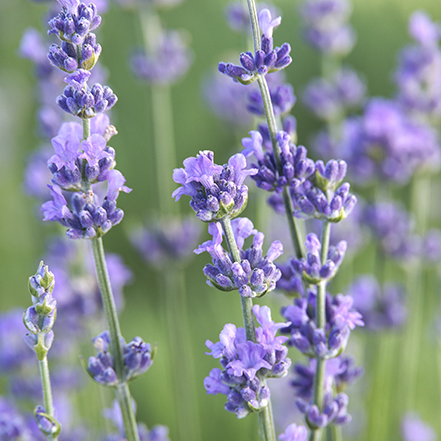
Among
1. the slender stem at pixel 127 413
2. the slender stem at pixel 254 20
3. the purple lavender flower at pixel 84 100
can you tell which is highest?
the slender stem at pixel 254 20

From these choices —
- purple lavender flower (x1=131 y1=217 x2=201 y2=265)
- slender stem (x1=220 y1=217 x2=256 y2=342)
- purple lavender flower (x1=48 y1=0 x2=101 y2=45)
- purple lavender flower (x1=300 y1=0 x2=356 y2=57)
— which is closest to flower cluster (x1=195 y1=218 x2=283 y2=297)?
slender stem (x1=220 y1=217 x2=256 y2=342)

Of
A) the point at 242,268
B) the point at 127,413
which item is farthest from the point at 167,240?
the point at 242,268

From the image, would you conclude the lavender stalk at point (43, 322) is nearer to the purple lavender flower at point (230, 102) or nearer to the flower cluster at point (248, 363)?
the flower cluster at point (248, 363)

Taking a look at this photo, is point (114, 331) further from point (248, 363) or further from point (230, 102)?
point (230, 102)

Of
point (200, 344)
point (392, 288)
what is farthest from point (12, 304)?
point (392, 288)

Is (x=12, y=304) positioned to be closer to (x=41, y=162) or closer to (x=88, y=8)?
(x=41, y=162)

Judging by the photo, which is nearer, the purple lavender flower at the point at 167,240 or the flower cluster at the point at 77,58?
the flower cluster at the point at 77,58

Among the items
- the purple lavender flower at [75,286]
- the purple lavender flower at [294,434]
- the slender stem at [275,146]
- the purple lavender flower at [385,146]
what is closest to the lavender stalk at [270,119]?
the slender stem at [275,146]
